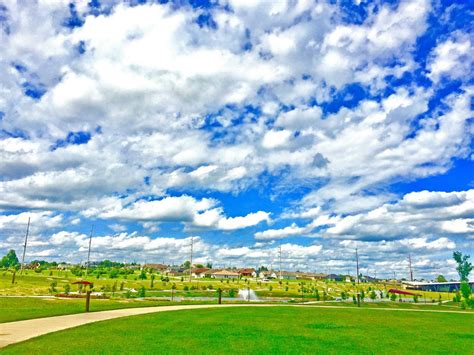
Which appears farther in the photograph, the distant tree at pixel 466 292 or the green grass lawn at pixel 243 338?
the distant tree at pixel 466 292

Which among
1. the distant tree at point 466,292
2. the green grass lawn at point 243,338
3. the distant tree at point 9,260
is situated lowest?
the green grass lawn at point 243,338

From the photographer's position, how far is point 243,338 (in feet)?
58.6

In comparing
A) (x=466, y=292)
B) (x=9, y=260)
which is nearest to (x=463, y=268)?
(x=466, y=292)

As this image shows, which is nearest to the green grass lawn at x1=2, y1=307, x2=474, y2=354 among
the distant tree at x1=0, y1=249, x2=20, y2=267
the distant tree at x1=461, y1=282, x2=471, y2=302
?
the distant tree at x1=461, y1=282, x2=471, y2=302

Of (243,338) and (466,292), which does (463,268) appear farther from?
(243,338)

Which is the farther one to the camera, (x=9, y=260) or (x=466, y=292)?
(x=9, y=260)

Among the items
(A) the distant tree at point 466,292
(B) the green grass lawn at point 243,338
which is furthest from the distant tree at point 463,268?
(B) the green grass lawn at point 243,338

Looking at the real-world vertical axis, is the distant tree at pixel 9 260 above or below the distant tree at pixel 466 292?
above

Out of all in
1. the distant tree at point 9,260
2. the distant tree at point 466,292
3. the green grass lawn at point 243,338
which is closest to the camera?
the green grass lawn at point 243,338

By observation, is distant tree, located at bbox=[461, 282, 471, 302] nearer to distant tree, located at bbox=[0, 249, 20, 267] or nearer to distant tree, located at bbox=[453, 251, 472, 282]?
distant tree, located at bbox=[453, 251, 472, 282]

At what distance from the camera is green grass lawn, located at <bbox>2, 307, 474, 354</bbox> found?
14.9m

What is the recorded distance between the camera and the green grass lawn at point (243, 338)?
49.0ft

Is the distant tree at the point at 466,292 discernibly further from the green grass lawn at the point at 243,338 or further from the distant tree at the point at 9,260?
the distant tree at the point at 9,260

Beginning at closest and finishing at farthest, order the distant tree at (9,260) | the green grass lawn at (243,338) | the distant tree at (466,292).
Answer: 1. the green grass lawn at (243,338)
2. the distant tree at (466,292)
3. the distant tree at (9,260)
